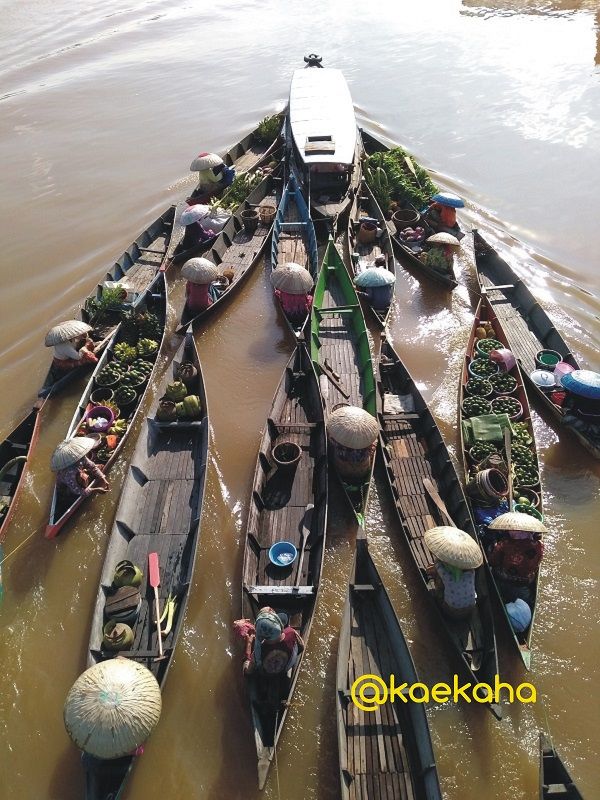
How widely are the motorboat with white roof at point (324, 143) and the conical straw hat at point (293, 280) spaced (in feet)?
18.6

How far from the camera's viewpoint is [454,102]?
3222 cm

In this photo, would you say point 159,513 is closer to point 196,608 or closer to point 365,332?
point 196,608

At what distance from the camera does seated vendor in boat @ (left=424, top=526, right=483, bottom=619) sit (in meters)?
8.98

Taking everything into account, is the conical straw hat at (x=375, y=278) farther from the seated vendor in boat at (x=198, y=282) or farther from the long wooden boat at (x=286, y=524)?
the seated vendor in boat at (x=198, y=282)

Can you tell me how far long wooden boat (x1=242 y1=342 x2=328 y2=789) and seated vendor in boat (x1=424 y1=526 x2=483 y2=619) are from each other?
2.23 meters

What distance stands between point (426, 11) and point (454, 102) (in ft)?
82.5

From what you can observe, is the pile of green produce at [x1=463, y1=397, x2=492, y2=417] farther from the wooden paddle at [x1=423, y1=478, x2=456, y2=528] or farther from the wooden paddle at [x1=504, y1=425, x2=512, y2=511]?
the wooden paddle at [x1=423, y1=478, x2=456, y2=528]

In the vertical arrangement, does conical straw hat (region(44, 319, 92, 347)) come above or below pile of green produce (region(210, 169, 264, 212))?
below

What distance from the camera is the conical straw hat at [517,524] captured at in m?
9.54

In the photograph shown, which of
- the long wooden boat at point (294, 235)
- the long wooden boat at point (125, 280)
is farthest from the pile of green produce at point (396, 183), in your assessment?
the long wooden boat at point (125, 280)

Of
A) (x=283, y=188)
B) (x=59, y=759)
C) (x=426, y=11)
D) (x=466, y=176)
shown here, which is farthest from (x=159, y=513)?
(x=426, y=11)

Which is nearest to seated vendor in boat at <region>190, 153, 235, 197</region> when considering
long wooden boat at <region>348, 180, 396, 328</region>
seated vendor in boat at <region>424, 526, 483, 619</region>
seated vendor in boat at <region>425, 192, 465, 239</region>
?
long wooden boat at <region>348, 180, 396, 328</region>

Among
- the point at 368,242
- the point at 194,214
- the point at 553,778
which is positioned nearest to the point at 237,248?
the point at 194,214

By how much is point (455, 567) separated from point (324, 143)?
1907 cm
